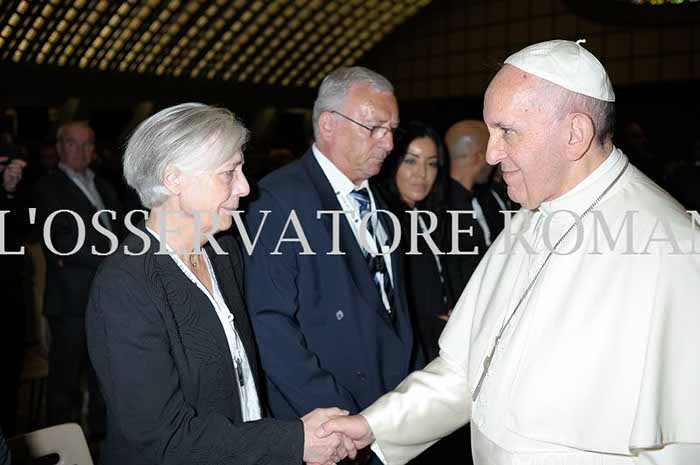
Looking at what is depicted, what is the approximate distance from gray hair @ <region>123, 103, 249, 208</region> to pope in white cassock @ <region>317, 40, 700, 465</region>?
79 cm

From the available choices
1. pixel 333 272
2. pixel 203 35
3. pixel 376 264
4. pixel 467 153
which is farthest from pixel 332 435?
pixel 203 35

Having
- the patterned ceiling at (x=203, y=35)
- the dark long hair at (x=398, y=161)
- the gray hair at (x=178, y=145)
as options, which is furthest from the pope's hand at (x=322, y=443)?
the patterned ceiling at (x=203, y=35)

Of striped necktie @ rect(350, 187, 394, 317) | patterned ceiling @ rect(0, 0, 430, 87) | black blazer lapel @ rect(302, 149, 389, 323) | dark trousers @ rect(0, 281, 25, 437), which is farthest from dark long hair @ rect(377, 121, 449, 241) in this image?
patterned ceiling @ rect(0, 0, 430, 87)

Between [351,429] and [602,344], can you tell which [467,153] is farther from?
[602,344]

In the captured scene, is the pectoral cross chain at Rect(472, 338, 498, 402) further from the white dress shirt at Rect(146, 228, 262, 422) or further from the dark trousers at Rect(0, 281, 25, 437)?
the dark trousers at Rect(0, 281, 25, 437)

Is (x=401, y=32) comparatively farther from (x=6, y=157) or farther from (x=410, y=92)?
(x=6, y=157)

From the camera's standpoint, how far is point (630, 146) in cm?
794

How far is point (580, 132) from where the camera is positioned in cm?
182

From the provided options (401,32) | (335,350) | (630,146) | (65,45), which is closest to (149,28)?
(65,45)

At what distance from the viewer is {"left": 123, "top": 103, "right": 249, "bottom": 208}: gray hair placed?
199 centimetres

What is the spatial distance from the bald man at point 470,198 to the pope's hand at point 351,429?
2440 millimetres

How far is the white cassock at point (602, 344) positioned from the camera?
5.40 feet

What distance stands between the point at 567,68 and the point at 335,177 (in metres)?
1.24

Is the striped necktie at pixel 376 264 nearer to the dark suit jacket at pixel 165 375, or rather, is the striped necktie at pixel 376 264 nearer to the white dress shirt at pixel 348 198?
the white dress shirt at pixel 348 198
